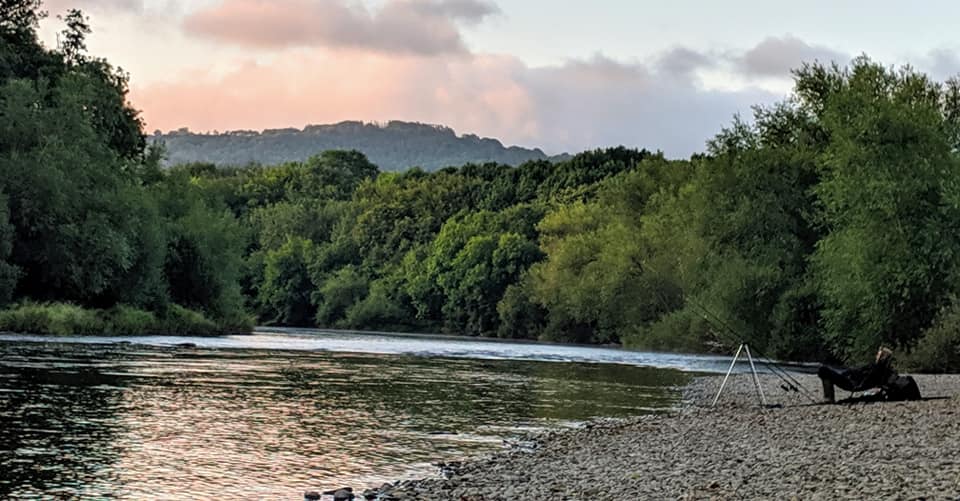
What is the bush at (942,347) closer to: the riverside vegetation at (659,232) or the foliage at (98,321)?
the riverside vegetation at (659,232)

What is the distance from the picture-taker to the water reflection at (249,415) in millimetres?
17312

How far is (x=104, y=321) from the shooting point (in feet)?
205

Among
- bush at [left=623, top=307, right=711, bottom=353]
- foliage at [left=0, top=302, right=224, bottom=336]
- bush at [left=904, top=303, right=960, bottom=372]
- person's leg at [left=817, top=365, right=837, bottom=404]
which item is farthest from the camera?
bush at [left=623, top=307, right=711, bottom=353]

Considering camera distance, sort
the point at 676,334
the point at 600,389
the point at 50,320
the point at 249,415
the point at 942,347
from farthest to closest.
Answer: the point at 676,334, the point at 50,320, the point at 942,347, the point at 600,389, the point at 249,415

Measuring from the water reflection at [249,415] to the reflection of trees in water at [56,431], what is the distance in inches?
1.6

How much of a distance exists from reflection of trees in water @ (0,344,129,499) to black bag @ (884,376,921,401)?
1872 centimetres

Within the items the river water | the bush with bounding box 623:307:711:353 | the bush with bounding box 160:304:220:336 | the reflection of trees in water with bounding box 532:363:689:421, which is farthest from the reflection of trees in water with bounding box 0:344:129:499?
the bush with bounding box 623:307:711:353

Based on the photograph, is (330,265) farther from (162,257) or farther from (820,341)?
(820,341)

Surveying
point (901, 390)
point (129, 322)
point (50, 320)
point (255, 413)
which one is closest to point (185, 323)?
point (129, 322)

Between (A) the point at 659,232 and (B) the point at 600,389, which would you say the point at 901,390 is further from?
(A) the point at 659,232

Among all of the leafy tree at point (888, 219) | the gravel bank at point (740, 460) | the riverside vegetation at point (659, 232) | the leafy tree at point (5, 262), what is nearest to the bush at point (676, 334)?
the riverside vegetation at point (659, 232)

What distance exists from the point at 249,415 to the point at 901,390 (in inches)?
642

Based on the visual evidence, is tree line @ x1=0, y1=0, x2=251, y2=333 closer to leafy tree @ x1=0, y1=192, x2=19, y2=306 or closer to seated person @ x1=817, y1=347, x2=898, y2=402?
leafy tree @ x1=0, y1=192, x2=19, y2=306

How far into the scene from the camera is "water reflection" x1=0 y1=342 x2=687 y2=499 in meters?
17.3
